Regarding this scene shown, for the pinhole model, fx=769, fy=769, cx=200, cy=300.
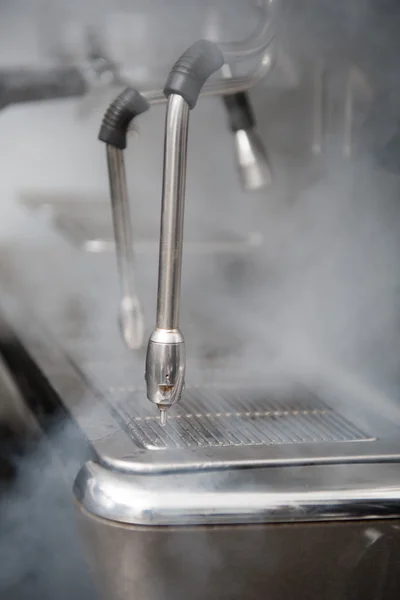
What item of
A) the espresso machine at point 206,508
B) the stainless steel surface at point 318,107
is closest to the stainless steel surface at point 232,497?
the espresso machine at point 206,508

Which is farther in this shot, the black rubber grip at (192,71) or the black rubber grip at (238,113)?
the black rubber grip at (238,113)

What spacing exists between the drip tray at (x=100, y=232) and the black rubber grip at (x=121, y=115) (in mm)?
400

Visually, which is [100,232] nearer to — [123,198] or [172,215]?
[123,198]

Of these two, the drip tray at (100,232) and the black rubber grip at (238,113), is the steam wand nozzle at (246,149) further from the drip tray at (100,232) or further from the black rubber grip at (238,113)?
the drip tray at (100,232)

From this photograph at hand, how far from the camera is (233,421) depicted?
671mm

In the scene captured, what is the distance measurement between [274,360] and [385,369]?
5.9 inches

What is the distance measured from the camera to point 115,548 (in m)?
0.51

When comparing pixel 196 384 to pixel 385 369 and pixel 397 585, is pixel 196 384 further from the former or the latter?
pixel 397 585

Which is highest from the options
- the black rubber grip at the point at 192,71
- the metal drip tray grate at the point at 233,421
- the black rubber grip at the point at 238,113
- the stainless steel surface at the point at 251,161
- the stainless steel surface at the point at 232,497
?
the black rubber grip at the point at 192,71

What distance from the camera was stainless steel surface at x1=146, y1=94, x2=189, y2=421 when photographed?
51cm

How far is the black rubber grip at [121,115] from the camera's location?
2.14 feet

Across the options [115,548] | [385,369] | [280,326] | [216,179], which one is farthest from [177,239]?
[216,179]

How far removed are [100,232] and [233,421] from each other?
1.88 feet

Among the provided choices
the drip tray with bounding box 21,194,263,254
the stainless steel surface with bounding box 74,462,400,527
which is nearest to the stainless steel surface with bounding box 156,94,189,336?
the stainless steel surface with bounding box 74,462,400,527
